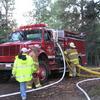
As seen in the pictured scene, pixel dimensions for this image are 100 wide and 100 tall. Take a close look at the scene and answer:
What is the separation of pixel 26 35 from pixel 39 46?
1.49 metres

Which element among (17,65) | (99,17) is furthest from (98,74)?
(99,17)

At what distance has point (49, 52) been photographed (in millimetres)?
15930

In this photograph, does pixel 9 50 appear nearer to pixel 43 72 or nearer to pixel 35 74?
pixel 43 72

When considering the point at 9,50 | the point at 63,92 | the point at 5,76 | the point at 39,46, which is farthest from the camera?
the point at 5,76

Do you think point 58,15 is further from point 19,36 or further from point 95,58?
point 19,36

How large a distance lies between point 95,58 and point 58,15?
750 centimetres

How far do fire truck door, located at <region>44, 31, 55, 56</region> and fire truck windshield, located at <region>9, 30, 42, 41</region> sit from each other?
31 centimetres

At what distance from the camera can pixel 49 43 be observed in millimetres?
16047

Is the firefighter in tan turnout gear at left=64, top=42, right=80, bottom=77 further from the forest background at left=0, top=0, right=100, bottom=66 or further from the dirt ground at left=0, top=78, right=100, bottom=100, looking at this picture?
the forest background at left=0, top=0, right=100, bottom=66

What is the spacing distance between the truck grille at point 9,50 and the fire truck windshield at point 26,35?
1428 millimetres

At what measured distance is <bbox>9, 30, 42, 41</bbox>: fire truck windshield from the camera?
1606 cm

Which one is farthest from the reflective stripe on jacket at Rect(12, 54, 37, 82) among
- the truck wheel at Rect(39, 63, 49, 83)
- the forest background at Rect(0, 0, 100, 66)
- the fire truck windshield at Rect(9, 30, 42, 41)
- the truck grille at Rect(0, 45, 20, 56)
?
the forest background at Rect(0, 0, 100, 66)

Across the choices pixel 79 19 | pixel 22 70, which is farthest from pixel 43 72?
pixel 79 19

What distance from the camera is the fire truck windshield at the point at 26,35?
632 inches
